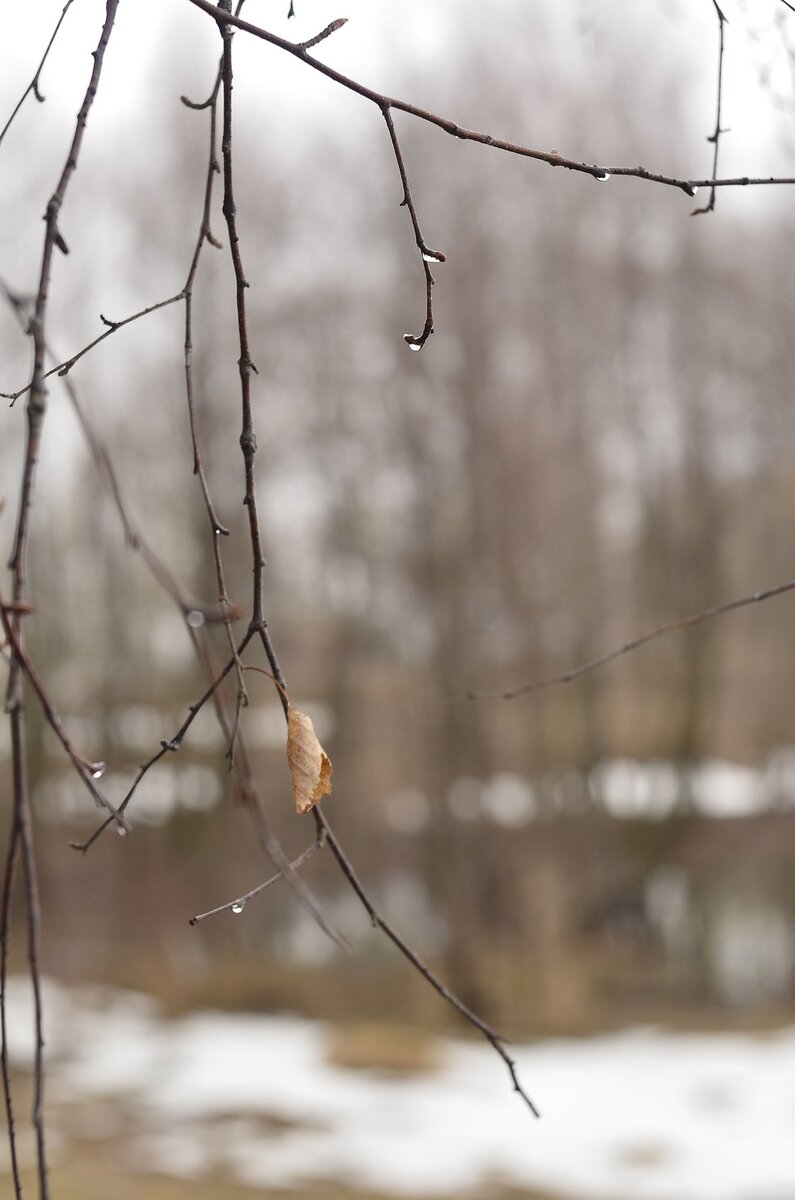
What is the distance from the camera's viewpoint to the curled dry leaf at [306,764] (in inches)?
26.8

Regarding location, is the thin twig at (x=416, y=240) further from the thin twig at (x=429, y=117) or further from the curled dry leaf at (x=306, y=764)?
the curled dry leaf at (x=306, y=764)

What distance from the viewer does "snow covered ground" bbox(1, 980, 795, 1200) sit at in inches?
266

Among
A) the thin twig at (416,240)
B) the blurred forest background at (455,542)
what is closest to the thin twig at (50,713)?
the thin twig at (416,240)

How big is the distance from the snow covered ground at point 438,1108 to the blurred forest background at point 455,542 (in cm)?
44

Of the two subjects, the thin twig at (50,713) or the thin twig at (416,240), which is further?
the thin twig at (416,240)

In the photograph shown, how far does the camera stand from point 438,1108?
25.1ft

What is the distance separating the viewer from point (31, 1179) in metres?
6.69

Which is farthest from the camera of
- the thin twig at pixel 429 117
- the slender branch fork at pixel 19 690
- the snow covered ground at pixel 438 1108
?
the snow covered ground at pixel 438 1108

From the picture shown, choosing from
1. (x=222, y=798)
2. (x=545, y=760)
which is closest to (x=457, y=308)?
(x=545, y=760)

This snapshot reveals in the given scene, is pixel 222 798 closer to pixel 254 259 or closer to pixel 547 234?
pixel 254 259

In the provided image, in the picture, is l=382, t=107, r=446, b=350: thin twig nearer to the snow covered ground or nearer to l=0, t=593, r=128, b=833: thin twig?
l=0, t=593, r=128, b=833: thin twig

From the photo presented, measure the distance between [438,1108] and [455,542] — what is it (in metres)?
3.97

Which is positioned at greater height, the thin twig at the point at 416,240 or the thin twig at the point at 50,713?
the thin twig at the point at 416,240

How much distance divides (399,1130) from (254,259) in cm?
577
